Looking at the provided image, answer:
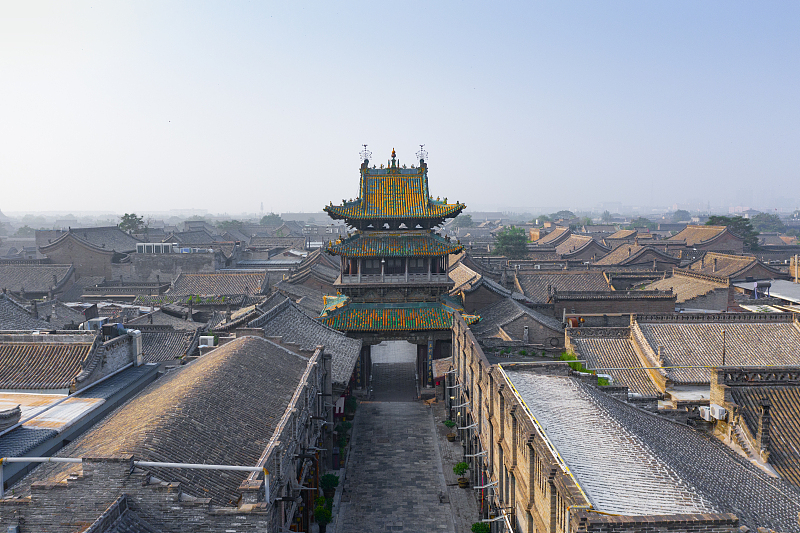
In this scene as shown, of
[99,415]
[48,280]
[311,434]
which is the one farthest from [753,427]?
[48,280]

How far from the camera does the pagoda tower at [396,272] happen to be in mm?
40000

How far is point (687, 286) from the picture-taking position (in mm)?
55500

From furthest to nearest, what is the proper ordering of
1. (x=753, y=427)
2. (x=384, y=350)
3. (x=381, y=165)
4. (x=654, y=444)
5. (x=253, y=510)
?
1. (x=384, y=350)
2. (x=381, y=165)
3. (x=753, y=427)
4. (x=654, y=444)
5. (x=253, y=510)

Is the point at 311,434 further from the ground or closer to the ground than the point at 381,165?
closer to the ground

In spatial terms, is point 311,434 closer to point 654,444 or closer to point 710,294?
point 654,444

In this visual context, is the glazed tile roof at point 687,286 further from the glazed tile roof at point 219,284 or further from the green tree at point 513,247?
the green tree at point 513,247

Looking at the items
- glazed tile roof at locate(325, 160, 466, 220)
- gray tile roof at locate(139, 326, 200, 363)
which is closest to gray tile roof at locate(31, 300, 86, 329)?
gray tile roof at locate(139, 326, 200, 363)

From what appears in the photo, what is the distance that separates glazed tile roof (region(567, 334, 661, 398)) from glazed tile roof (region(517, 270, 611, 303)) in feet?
71.9

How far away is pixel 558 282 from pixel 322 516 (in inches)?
1587

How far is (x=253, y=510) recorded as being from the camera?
567 inches

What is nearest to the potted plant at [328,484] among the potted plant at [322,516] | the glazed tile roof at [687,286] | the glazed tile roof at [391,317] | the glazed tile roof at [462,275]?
the potted plant at [322,516]

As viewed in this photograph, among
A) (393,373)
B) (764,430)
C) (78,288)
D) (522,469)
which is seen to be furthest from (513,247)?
(522,469)

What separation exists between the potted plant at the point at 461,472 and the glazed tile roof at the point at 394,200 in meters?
17.9

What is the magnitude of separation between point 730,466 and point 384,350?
40.5 metres
